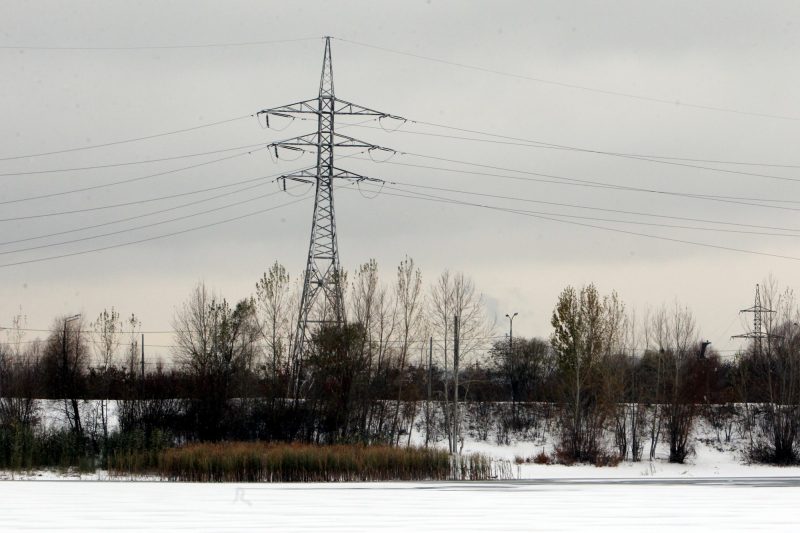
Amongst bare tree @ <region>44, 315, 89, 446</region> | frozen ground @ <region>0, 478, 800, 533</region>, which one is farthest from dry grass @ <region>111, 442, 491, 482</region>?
bare tree @ <region>44, 315, 89, 446</region>

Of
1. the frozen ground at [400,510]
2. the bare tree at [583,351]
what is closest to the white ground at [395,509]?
the frozen ground at [400,510]

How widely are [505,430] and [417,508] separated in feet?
153

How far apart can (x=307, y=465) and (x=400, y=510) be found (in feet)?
62.7

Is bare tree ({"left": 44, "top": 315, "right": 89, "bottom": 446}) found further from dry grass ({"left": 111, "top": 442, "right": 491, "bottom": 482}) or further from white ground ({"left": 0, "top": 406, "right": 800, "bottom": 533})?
white ground ({"left": 0, "top": 406, "right": 800, "bottom": 533})

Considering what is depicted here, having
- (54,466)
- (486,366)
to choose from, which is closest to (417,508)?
(54,466)

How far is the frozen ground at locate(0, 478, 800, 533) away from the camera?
1798cm

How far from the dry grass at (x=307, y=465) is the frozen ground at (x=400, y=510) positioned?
998 centimetres

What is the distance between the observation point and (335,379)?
2299 inches

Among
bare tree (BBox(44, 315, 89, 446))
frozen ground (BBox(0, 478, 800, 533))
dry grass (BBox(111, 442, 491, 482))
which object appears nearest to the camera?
frozen ground (BBox(0, 478, 800, 533))

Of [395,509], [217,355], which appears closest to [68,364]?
[217,355]

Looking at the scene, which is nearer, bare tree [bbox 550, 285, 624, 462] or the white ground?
the white ground

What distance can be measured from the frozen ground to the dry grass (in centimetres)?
998

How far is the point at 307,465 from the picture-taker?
40031 mm

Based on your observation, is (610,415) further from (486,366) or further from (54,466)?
(54,466)
